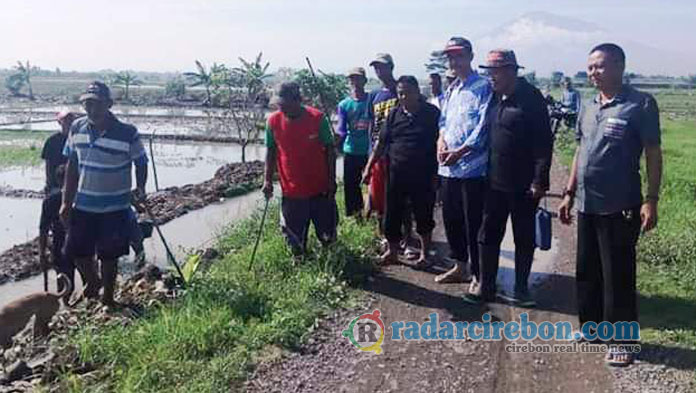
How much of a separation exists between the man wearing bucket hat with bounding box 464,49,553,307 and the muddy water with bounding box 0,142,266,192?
13016 millimetres

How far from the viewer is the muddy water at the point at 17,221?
11.4 meters

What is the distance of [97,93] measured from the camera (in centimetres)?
516

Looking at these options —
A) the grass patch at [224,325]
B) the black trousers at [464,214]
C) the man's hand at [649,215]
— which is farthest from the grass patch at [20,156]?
the man's hand at [649,215]

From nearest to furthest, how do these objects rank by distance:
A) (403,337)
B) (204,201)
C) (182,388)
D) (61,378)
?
(182,388) < (61,378) < (403,337) < (204,201)

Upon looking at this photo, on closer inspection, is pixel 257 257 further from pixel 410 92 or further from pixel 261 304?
pixel 410 92

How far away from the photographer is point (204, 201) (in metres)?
14.2

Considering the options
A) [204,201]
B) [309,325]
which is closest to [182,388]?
[309,325]

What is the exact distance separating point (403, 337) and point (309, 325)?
693mm

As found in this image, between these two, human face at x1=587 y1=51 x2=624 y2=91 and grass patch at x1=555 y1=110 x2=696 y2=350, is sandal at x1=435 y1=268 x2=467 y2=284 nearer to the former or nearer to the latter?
grass patch at x1=555 y1=110 x2=696 y2=350

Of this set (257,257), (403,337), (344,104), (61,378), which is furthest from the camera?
(344,104)

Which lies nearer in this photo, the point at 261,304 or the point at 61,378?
the point at 61,378

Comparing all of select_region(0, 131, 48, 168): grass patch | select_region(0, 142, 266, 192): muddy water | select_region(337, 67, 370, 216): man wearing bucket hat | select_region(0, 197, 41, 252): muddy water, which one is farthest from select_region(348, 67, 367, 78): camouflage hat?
select_region(0, 131, 48, 168): grass patch

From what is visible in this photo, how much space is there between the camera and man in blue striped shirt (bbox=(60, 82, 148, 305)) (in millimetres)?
5262

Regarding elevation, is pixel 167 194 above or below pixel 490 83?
below
